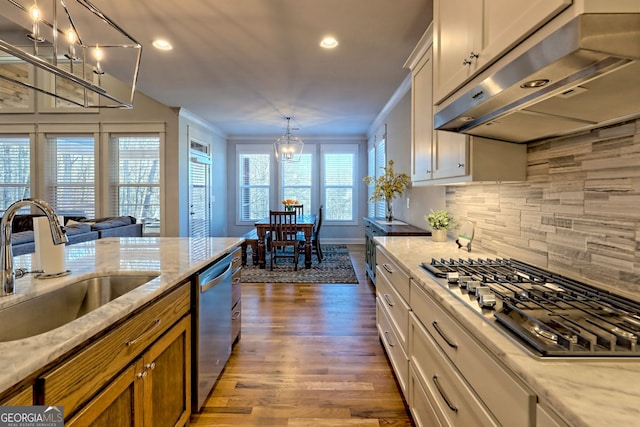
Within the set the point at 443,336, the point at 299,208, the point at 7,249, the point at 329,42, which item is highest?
the point at 329,42

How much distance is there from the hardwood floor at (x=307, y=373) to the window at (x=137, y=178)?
11.5 ft

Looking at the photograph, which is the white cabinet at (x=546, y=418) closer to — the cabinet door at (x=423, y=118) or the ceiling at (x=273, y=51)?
the cabinet door at (x=423, y=118)

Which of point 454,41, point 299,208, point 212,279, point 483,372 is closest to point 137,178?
point 299,208

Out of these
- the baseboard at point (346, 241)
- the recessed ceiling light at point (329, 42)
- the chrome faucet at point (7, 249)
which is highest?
the recessed ceiling light at point (329, 42)

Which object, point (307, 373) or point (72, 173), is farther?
point (72, 173)

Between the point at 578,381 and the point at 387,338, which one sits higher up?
the point at 578,381

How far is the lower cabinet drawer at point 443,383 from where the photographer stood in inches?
38.5

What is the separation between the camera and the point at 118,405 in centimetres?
106

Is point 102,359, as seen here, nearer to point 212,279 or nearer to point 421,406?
point 212,279

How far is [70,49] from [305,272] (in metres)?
3.89

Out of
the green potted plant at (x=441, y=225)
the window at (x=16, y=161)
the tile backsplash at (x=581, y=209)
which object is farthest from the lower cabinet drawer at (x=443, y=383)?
the window at (x=16, y=161)

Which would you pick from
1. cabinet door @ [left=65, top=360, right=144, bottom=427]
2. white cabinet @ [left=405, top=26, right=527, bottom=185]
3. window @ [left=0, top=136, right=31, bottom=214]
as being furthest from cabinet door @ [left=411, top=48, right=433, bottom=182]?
window @ [left=0, top=136, right=31, bottom=214]

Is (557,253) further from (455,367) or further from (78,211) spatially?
(78,211)

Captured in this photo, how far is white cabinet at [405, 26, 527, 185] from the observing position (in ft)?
5.63
